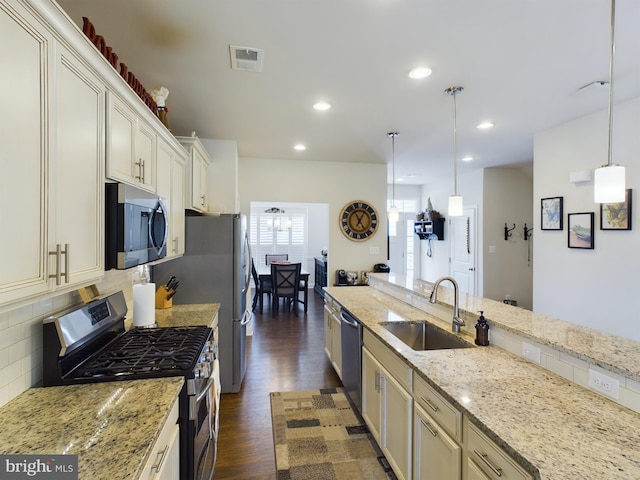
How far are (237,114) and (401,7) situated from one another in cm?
194

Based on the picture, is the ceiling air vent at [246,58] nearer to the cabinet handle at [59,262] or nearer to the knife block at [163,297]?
the cabinet handle at [59,262]

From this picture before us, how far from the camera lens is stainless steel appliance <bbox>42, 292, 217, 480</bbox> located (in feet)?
4.58

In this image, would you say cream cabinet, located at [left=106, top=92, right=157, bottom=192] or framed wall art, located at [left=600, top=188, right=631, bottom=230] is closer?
cream cabinet, located at [left=106, top=92, right=157, bottom=192]

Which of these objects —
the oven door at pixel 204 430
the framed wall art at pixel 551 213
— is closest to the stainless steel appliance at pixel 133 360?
the oven door at pixel 204 430

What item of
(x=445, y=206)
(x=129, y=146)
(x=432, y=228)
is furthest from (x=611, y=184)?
(x=445, y=206)

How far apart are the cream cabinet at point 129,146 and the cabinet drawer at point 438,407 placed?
1739mm

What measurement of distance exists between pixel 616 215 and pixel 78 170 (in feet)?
13.1

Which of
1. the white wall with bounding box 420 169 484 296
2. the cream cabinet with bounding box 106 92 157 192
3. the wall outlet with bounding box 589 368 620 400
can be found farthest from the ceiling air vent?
the white wall with bounding box 420 169 484 296

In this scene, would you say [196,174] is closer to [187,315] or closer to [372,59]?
[187,315]

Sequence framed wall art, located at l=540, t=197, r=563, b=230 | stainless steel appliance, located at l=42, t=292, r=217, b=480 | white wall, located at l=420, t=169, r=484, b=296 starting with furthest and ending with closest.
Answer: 1. white wall, located at l=420, t=169, r=484, b=296
2. framed wall art, located at l=540, t=197, r=563, b=230
3. stainless steel appliance, located at l=42, t=292, r=217, b=480

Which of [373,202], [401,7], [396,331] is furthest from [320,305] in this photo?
[401,7]

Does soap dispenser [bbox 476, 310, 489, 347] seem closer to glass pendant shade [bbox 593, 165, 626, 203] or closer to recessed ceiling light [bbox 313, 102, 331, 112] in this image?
glass pendant shade [bbox 593, 165, 626, 203]

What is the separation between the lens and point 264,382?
3303 millimetres

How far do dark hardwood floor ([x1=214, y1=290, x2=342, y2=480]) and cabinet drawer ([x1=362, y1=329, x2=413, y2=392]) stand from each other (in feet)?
3.26
